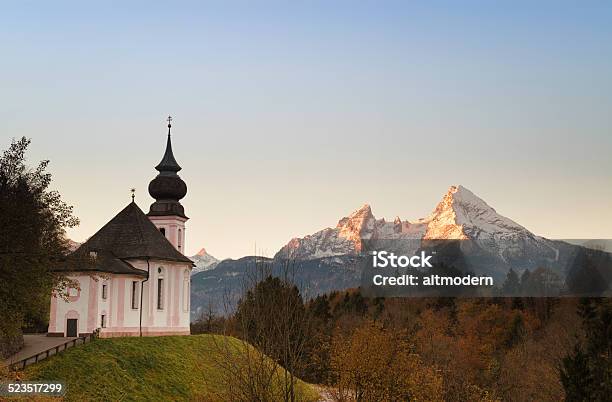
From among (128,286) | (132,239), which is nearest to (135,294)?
(128,286)

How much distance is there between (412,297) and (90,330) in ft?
200

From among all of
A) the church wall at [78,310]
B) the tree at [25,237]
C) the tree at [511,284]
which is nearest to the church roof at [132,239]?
the church wall at [78,310]

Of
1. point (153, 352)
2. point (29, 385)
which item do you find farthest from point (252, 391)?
point (153, 352)

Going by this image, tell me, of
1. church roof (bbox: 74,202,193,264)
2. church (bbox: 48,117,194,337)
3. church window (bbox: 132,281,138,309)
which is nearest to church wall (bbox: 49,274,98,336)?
church (bbox: 48,117,194,337)

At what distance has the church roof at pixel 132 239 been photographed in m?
62.9

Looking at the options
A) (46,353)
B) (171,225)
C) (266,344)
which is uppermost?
(171,225)

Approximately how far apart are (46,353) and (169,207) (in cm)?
2680

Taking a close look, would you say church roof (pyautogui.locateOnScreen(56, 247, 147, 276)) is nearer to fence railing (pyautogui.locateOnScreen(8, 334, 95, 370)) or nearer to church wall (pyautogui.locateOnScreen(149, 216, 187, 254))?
fence railing (pyautogui.locateOnScreen(8, 334, 95, 370))

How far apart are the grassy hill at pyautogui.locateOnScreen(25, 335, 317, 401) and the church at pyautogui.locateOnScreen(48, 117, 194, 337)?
446 cm

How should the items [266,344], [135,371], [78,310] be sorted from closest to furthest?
[266,344] → [135,371] → [78,310]

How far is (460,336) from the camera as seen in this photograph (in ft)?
283

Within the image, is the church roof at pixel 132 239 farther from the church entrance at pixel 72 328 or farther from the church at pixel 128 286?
the church entrance at pixel 72 328

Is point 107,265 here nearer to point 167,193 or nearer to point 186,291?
point 186,291

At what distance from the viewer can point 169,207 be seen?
72375 mm
